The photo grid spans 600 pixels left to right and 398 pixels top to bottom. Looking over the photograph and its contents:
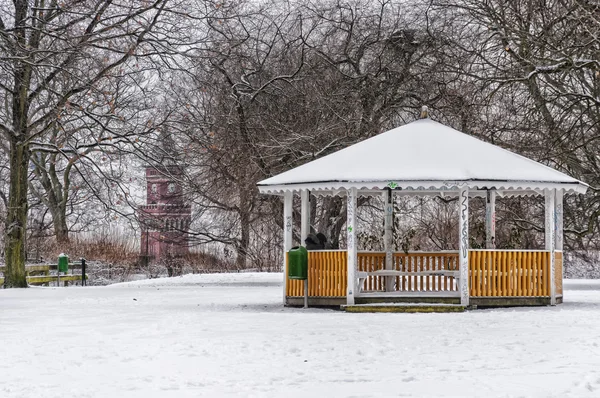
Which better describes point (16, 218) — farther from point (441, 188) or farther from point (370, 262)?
point (441, 188)

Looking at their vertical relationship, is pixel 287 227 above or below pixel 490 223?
below

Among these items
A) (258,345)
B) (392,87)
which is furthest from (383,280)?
(392,87)

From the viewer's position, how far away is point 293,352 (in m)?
11.3

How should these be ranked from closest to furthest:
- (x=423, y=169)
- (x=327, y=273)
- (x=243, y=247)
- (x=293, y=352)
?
(x=293, y=352) → (x=423, y=169) → (x=327, y=273) → (x=243, y=247)

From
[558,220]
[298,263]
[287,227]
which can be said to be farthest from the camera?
[558,220]

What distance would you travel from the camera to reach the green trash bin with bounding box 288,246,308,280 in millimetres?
18594

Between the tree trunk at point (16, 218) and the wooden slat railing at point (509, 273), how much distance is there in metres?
14.0

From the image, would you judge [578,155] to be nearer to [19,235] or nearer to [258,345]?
[19,235]

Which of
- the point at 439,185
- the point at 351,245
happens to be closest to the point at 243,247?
the point at 351,245

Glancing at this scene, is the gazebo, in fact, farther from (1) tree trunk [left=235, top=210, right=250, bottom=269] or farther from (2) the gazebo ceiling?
(1) tree trunk [left=235, top=210, right=250, bottom=269]

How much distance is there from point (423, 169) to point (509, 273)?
8.58 feet

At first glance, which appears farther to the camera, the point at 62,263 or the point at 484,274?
the point at 62,263

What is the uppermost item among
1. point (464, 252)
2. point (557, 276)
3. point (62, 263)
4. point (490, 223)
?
point (490, 223)

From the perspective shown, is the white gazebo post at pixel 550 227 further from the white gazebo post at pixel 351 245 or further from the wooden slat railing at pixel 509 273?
the white gazebo post at pixel 351 245
